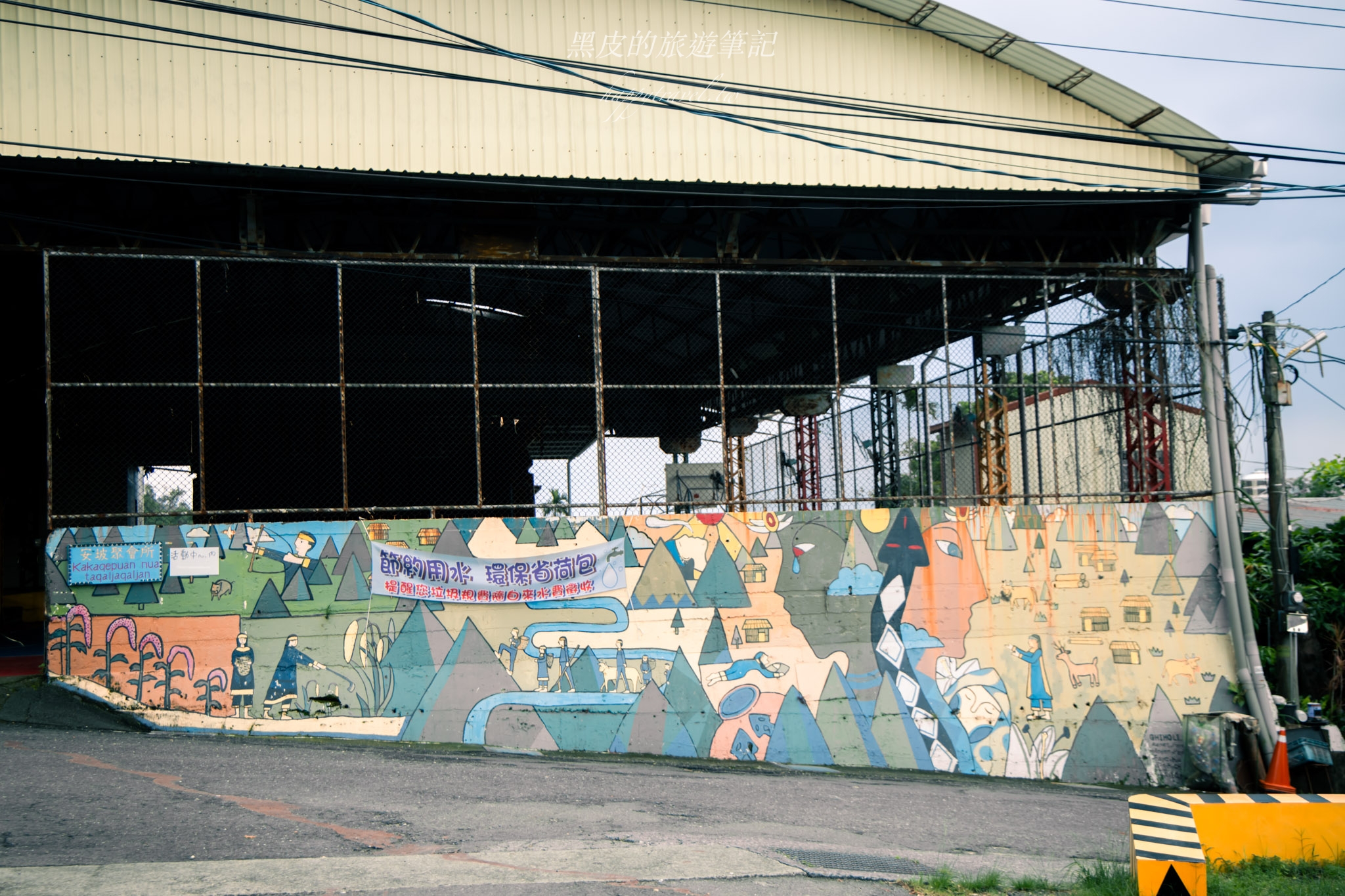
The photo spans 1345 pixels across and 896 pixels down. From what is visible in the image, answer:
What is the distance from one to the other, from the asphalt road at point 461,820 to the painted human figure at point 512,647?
1.12 m

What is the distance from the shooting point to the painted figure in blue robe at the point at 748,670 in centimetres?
1124

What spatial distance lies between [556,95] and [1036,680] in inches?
399

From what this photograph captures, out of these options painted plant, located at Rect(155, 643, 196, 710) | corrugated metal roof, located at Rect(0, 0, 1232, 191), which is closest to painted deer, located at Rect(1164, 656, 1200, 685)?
corrugated metal roof, located at Rect(0, 0, 1232, 191)

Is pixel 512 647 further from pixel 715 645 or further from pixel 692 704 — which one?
pixel 715 645

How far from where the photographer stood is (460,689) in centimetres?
1066

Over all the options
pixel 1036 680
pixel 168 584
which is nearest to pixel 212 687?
pixel 168 584

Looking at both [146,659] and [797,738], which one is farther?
[797,738]

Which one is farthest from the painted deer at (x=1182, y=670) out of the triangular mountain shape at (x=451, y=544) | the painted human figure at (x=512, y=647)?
the triangular mountain shape at (x=451, y=544)

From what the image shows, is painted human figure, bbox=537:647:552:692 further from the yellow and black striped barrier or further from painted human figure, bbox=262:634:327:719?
the yellow and black striped barrier

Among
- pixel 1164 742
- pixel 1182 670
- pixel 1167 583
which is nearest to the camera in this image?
pixel 1164 742

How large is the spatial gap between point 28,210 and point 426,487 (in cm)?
1534

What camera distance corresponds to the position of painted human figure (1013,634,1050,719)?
12008 mm

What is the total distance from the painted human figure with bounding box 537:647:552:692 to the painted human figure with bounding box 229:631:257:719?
126 inches

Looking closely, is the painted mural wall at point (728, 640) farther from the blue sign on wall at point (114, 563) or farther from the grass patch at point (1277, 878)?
the grass patch at point (1277, 878)
